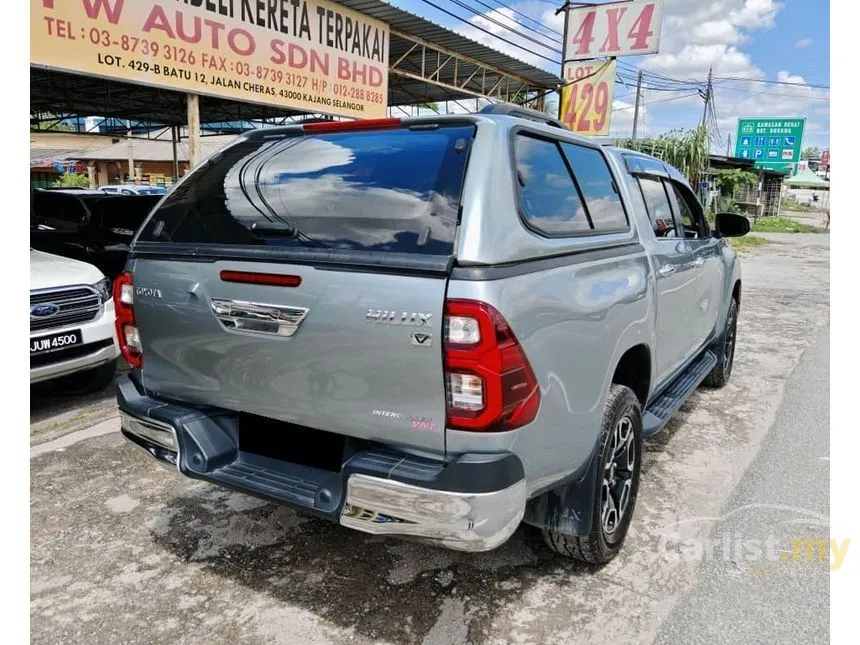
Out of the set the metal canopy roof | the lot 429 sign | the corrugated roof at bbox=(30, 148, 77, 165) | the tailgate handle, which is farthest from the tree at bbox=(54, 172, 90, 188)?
the tailgate handle

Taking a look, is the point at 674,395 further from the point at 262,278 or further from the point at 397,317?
the point at 262,278

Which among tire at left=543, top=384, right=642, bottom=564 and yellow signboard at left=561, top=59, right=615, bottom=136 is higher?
yellow signboard at left=561, top=59, right=615, bottom=136

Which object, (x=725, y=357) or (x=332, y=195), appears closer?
(x=332, y=195)

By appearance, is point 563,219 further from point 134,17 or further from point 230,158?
point 134,17

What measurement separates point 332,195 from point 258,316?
1.77 feet

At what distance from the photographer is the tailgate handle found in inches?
90.4

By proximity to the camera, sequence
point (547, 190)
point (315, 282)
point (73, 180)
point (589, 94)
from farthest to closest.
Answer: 1. point (73, 180)
2. point (589, 94)
3. point (547, 190)
4. point (315, 282)

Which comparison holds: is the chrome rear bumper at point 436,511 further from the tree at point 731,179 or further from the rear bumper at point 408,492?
the tree at point 731,179

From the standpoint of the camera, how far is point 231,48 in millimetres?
8367

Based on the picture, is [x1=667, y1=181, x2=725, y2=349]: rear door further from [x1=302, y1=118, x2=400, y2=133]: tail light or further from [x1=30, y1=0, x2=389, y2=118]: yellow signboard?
[x1=30, y1=0, x2=389, y2=118]: yellow signboard

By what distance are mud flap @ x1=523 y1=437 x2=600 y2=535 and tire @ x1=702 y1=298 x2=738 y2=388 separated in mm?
3344

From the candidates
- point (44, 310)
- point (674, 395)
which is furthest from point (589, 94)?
point (44, 310)

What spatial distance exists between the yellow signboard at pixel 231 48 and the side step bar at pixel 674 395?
21.8ft

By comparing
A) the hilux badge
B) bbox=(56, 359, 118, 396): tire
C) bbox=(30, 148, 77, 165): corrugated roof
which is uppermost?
bbox=(30, 148, 77, 165): corrugated roof
